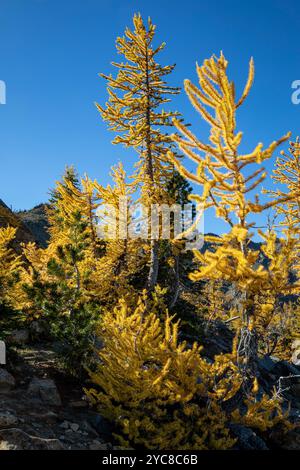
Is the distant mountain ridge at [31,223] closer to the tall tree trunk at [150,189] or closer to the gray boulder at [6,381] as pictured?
the tall tree trunk at [150,189]

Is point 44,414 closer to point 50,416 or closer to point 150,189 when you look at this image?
point 50,416

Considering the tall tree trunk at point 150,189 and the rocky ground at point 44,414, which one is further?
the tall tree trunk at point 150,189

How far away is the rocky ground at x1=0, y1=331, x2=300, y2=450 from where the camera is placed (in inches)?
204

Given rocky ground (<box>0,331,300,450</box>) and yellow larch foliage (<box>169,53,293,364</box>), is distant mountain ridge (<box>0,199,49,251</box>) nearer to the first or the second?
rocky ground (<box>0,331,300,450</box>)

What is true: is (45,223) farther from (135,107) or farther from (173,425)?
(173,425)

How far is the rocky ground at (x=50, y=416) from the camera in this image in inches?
204

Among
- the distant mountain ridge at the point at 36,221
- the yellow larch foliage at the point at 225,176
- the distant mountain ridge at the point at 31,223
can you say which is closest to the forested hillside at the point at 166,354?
the yellow larch foliage at the point at 225,176

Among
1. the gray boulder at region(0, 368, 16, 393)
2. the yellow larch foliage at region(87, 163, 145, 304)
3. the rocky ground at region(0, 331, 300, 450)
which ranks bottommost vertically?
the rocky ground at region(0, 331, 300, 450)

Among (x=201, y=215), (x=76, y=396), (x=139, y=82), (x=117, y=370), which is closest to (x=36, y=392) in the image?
(x=76, y=396)

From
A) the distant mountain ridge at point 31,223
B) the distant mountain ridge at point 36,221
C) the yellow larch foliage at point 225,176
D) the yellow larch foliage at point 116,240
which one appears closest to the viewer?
the yellow larch foliage at point 225,176

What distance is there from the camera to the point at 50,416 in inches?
237

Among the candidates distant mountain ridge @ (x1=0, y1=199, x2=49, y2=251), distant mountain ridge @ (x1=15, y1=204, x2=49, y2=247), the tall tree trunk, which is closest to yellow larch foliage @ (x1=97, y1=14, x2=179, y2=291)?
the tall tree trunk

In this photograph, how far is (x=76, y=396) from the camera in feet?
23.5

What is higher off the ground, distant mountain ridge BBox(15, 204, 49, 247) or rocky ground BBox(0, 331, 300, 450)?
distant mountain ridge BBox(15, 204, 49, 247)
